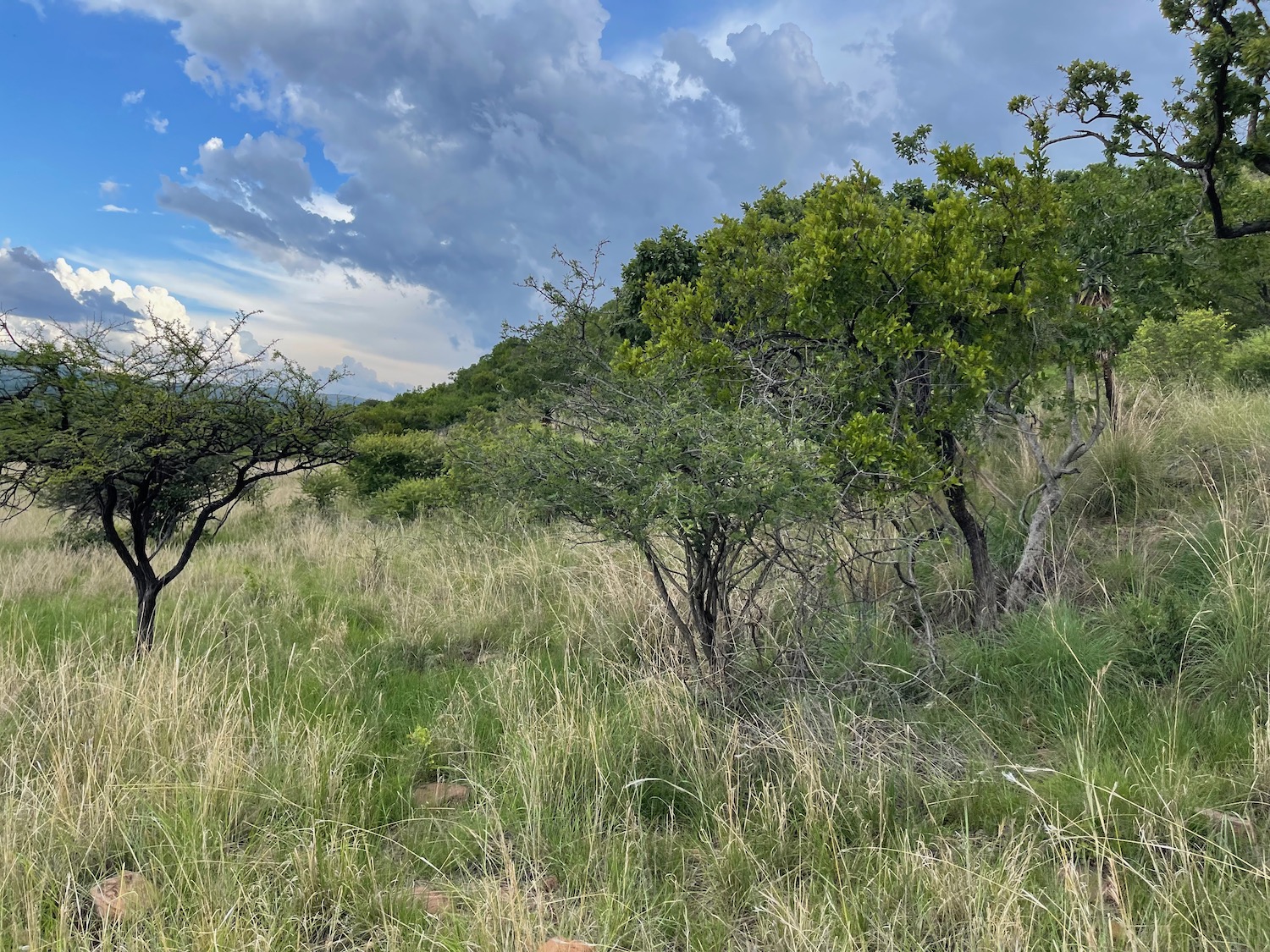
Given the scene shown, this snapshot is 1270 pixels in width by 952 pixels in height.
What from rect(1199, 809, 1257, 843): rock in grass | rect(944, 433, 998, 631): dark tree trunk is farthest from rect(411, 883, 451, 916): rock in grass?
rect(944, 433, 998, 631): dark tree trunk

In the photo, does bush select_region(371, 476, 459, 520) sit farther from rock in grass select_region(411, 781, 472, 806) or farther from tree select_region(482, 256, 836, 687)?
rock in grass select_region(411, 781, 472, 806)

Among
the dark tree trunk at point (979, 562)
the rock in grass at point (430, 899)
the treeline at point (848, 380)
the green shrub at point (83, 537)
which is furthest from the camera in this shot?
the green shrub at point (83, 537)

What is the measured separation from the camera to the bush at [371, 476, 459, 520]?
10.6 metres

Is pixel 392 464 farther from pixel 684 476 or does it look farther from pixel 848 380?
pixel 684 476

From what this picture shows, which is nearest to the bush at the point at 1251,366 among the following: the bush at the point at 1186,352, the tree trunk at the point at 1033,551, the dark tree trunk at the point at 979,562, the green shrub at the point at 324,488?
the bush at the point at 1186,352

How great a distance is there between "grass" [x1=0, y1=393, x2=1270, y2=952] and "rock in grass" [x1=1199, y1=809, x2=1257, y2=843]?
19mm

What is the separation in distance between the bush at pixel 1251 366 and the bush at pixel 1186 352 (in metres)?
0.17

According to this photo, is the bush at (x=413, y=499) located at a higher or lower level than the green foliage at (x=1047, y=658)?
higher

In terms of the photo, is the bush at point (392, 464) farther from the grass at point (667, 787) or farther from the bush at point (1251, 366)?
the bush at point (1251, 366)

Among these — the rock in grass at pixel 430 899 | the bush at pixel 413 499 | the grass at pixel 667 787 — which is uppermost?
the bush at pixel 413 499

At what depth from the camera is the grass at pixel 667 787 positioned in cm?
221

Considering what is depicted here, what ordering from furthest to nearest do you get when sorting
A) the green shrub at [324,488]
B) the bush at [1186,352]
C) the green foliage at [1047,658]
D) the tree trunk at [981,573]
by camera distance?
the green shrub at [324,488] → the bush at [1186,352] → the tree trunk at [981,573] → the green foliage at [1047,658]

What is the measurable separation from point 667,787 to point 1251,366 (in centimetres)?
1126

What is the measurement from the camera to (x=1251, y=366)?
9.97 m
